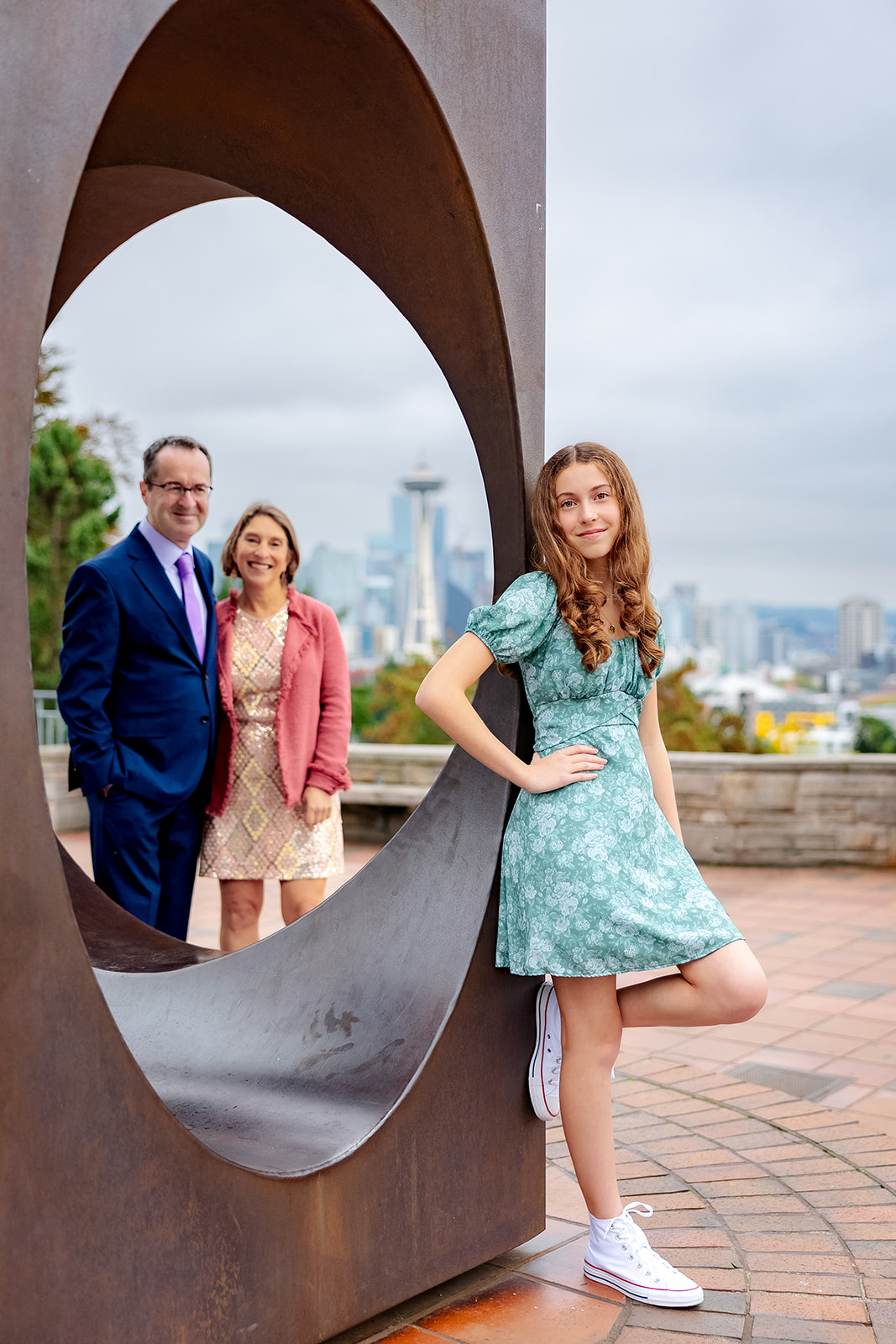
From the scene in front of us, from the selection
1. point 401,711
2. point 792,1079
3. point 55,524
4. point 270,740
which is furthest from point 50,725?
point 792,1079

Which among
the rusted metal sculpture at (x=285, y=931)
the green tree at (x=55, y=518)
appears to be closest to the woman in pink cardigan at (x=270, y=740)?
the rusted metal sculpture at (x=285, y=931)

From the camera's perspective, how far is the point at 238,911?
323 cm

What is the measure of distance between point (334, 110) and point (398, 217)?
23cm

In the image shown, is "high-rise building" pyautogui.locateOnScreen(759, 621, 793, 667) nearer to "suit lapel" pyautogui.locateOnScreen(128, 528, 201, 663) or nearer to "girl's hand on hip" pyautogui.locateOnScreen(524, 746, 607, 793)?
"suit lapel" pyautogui.locateOnScreen(128, 528, 201, 663)

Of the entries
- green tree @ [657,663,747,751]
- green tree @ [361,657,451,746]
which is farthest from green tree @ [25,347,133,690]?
green tree @ [657,663,747,751]

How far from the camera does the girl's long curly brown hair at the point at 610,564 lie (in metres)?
2.12

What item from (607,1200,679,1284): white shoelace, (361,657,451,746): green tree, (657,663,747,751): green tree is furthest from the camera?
(361,657,451,746): green tree

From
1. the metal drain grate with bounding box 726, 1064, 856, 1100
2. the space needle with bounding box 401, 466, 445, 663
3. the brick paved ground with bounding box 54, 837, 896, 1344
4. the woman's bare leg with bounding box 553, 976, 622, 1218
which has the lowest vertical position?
the metal drain grate with bounding box 726, 1064, 856, 1100

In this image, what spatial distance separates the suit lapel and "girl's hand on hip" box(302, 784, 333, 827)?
497 mm

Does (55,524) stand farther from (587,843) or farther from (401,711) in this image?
(587,843)

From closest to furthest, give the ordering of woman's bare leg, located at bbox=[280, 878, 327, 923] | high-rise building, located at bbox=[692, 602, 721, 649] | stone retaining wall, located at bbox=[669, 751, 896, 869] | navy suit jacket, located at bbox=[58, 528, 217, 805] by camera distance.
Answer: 1. navy suit jacket, located at bbox=[58, 528, 217, 805]
2. woman's bare leg, located at bbox=[280, 878, 327, 923]
3. stone retaining wall, located at bbox=[669, 751, 896, 869]
4. high-rise building, located at bbox=[692, 602, 721, 649]

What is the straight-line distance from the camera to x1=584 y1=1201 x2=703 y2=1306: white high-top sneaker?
2078 mm

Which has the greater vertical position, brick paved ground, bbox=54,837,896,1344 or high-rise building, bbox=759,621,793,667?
high-rise building, bbox=759,621,793,667

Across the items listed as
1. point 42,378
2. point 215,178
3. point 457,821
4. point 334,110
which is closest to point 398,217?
point 334,110
